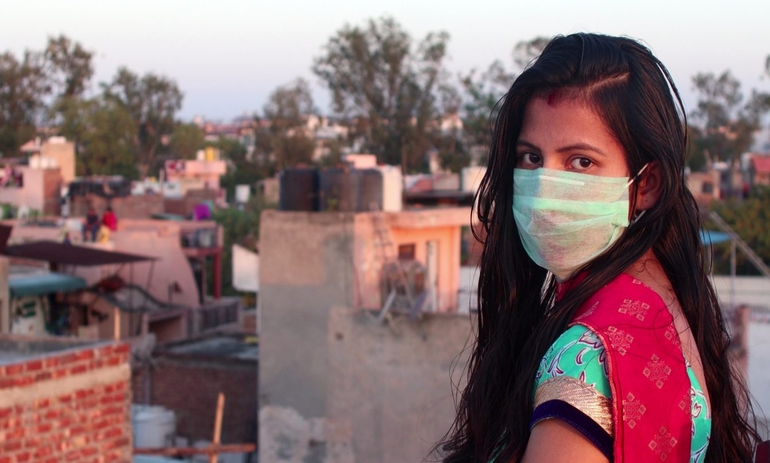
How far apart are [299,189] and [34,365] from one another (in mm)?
10327

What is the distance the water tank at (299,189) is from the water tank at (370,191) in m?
0.79

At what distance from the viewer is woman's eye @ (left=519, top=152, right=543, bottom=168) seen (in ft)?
5.34

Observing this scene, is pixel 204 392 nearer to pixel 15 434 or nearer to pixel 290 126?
pixel 15 434

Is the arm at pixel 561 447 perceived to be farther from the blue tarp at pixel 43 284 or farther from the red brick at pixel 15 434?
the blue tarp at pixel 43 284

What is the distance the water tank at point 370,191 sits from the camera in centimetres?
1583

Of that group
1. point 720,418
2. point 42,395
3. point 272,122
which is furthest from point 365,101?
point 720,418

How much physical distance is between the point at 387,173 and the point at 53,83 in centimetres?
3858

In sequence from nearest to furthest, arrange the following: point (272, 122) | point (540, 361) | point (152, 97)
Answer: point (540, 361), point (272, 122), point (152, 97)

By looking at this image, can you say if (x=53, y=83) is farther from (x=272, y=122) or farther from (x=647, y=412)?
(x=647, y=412)

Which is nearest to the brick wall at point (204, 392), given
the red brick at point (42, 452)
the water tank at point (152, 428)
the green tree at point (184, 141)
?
the water tank at point (152, 428)

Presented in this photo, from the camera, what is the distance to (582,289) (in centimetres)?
155

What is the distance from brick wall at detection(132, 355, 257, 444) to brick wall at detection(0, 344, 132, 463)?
11081 mm

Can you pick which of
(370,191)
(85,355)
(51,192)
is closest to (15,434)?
Answer: (85,355)

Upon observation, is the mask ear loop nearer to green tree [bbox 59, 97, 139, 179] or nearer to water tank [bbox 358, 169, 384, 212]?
water tank [bbox 358, 169, 384, 212]
